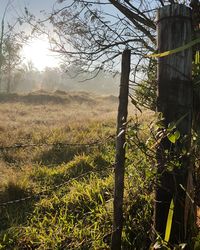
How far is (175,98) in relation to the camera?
229 centimetres

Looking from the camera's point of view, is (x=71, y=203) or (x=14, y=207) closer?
(x=71, y=203)

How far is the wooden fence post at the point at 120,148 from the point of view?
2584 mm

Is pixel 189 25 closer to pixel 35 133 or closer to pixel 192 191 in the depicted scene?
pixel 192 191

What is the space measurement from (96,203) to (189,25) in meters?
2.34

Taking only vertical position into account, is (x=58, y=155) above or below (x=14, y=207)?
above

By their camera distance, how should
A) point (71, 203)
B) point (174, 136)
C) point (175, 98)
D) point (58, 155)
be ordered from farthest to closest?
point (58, 155)
point (71, 203)
point (175, 98)
point (174, 136)

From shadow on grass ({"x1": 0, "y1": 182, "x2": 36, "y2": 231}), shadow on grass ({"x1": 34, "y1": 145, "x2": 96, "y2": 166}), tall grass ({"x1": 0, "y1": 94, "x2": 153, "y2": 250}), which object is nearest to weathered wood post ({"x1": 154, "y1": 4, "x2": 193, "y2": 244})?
tall grass ({"x1": 0, "y1": 94, "x2": 153, "y2": 250})

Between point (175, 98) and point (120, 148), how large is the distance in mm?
639

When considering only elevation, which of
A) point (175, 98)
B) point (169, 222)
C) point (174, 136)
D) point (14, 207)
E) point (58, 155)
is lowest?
point (14, 207)

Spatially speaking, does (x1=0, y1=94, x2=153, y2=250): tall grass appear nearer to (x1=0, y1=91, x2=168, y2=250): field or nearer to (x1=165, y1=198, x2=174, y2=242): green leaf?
(x1=0, y1=91, x2=168, y2=250): field

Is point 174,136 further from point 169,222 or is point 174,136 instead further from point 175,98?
point 169,222

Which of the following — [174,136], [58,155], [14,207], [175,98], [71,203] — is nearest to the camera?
[174,136]

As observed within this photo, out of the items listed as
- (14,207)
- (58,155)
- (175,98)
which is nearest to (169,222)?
(175,98)

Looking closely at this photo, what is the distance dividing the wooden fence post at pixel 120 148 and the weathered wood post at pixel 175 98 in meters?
0.32
